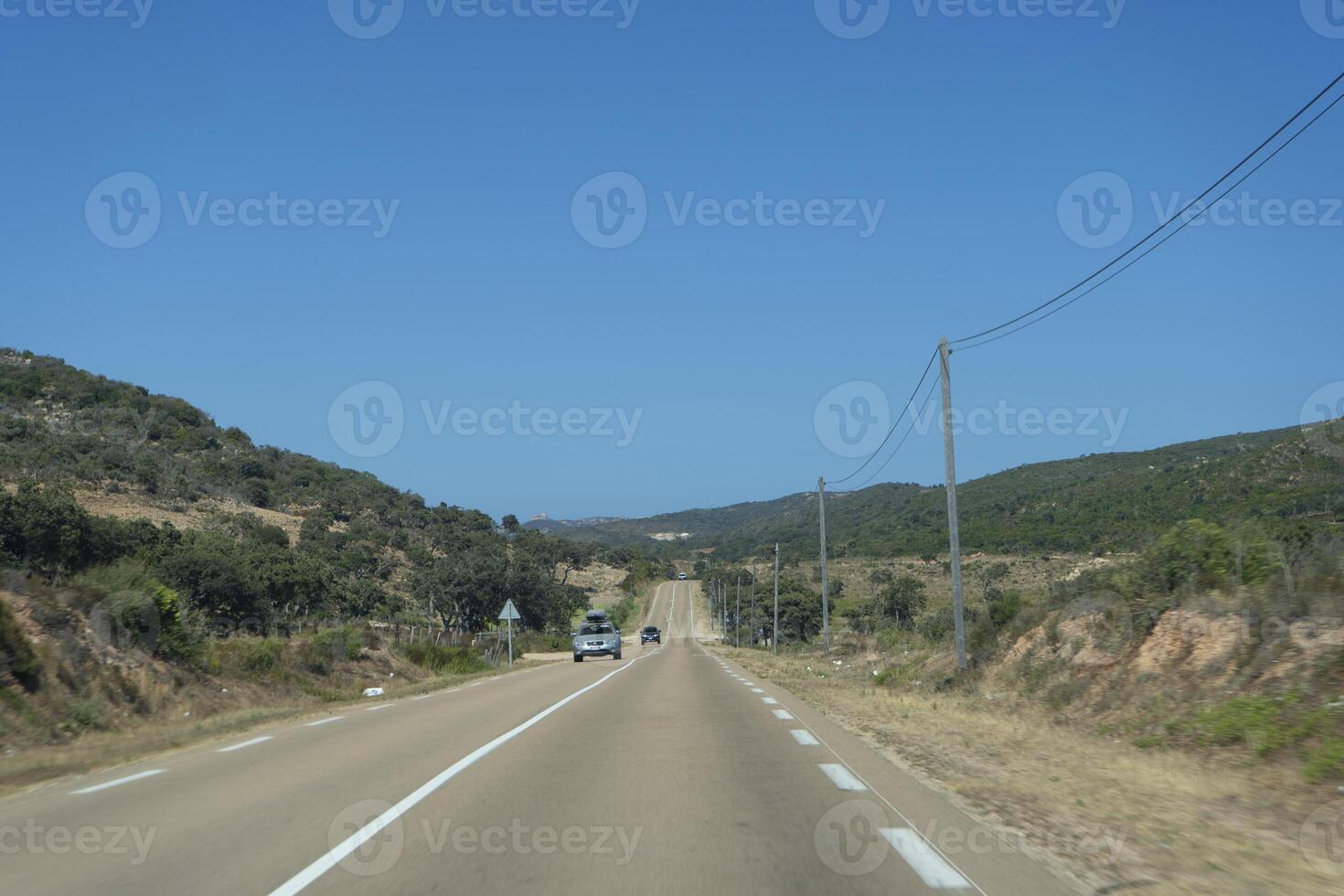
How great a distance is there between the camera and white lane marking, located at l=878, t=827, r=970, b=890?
228 inches

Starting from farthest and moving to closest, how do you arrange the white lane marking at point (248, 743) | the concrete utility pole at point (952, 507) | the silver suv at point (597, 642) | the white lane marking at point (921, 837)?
the silver suv at point (597, 642), the concrete utility pole at point (952, 507), the white lane marking at point (248, 743), the white lane marking at point (921, 837)

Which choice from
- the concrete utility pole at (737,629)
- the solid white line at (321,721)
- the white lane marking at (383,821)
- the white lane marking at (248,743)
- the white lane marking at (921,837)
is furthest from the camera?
the concrete utility pole at (737,629)

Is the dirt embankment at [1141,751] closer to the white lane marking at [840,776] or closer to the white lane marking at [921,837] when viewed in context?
the white lane marking at [921,837]

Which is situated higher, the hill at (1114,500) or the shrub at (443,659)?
the hill at (1114,500)

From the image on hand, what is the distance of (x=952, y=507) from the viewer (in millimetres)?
22516

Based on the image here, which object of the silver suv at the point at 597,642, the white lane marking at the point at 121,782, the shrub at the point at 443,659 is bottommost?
the white lane marking at the point at 121,782

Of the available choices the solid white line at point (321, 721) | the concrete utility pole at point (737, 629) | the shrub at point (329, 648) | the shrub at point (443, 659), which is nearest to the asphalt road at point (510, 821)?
the solid white line at point (321, 721)

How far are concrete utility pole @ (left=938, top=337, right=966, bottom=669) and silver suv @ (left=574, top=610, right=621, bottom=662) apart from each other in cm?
2387

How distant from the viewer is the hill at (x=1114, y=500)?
29205 mm

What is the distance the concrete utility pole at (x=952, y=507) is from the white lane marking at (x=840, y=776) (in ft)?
37.7

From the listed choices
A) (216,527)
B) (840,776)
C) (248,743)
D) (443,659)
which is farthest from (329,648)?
(216,527)

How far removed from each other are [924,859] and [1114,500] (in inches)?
1814

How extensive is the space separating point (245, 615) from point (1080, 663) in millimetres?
30371

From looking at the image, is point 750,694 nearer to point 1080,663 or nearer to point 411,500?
point 1080,663
